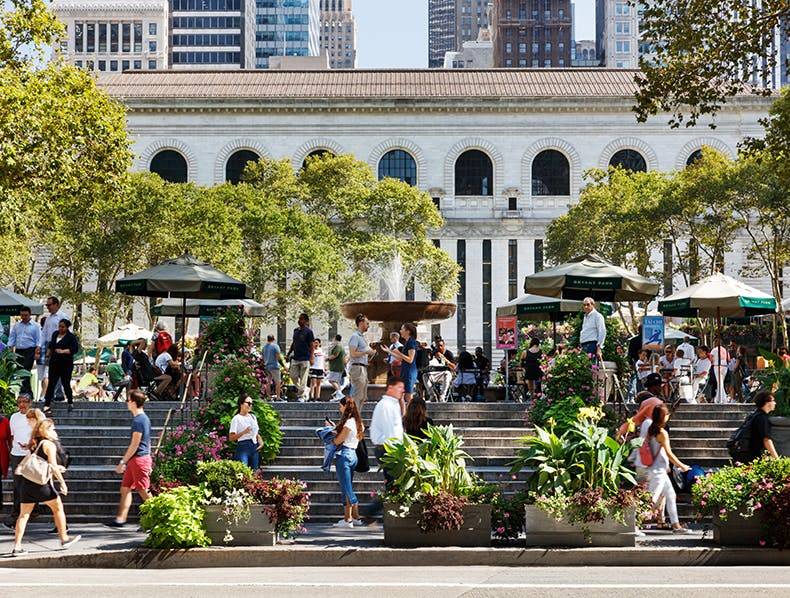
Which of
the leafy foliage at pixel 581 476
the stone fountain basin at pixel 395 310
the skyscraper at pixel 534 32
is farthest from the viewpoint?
the skyscraper at pixel 534 32

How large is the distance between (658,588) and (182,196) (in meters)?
43.1

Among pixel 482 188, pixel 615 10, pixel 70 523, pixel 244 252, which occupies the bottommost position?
pixel 70 523

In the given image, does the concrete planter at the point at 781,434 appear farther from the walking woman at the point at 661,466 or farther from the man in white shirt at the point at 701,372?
the man in white shirt at the point at 701,372

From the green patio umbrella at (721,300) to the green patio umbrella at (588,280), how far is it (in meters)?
1.04

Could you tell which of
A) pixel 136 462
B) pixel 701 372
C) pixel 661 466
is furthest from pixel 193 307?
pixel 661 466

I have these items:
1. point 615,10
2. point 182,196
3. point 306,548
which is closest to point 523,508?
point 306,548

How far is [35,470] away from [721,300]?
559 inches

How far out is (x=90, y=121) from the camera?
27344 millimetres

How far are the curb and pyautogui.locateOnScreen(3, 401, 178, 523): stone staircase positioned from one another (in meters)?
3.11

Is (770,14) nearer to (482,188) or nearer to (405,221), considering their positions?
(405,221)

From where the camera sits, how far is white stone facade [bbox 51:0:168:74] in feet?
479

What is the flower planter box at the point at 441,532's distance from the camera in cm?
1369

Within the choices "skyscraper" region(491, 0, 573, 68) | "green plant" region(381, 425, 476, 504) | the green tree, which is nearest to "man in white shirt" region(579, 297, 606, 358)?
the green tree

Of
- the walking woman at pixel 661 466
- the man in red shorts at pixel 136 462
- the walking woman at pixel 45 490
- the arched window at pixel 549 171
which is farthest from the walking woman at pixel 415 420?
the arched window at pixel 549 171
